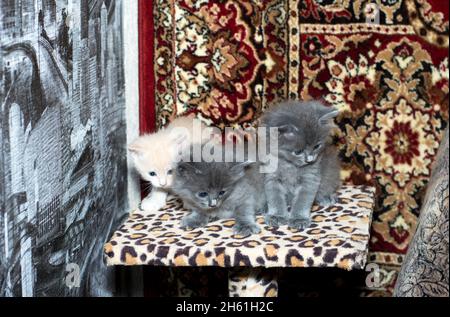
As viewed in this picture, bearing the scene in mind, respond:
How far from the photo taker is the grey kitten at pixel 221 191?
2.46m

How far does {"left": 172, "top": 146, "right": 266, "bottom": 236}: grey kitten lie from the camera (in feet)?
8.07

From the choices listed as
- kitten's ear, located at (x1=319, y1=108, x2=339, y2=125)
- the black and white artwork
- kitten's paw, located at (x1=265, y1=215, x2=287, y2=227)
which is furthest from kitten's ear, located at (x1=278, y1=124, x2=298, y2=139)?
the black and white artwork

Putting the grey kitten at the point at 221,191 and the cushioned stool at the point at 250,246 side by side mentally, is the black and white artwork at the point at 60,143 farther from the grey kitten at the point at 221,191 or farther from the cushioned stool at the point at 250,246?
the grey kitten at the point at 221,191

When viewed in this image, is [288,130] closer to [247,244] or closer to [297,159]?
[297,159]

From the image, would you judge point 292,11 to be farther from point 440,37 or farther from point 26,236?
point 26,236

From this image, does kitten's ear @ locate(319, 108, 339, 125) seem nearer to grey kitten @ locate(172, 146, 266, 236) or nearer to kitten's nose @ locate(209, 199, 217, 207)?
grey kitten @ locate(172, 146, 266, 236)

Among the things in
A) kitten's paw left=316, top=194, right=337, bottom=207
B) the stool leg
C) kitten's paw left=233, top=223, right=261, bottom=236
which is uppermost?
kitten's paw left=316, top=194, right=337, bottom=207

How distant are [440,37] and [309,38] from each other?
51cm

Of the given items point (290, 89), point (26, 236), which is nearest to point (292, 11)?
point (290, 89)

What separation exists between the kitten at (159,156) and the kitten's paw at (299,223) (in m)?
0.49

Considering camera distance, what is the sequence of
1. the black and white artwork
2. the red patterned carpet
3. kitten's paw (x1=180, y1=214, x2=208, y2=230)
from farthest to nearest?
the red patterned carpet < kitten's paw (x1=180, y1=214, x2=208, y2=230) < the black and white artwork

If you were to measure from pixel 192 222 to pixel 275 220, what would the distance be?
0.95 ft

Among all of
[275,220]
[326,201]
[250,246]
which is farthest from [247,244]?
[326,201]

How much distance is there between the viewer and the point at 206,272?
3.29 m
